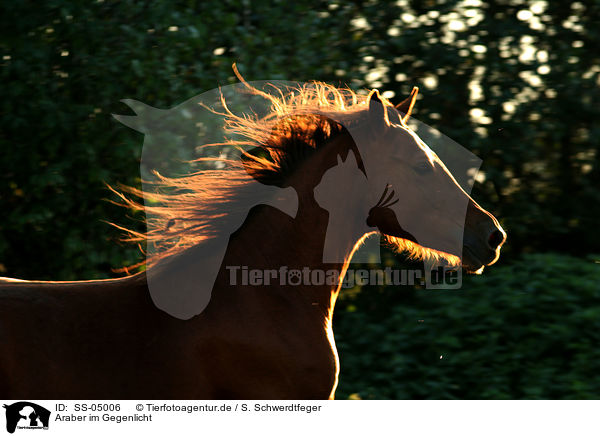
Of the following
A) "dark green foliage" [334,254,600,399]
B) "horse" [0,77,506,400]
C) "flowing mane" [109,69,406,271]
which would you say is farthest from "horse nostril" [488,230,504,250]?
"dark green foliage" [334,254,600,399]

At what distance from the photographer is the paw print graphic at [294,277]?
8.64 feet

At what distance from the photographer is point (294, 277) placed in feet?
→ 8.68

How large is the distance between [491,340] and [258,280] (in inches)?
116

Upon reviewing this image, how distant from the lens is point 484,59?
597 cm

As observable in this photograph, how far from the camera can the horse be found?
92.4 inches

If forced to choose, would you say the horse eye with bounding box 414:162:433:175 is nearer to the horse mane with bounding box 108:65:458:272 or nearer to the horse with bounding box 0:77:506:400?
the horse with bounding box 0:77:506:400

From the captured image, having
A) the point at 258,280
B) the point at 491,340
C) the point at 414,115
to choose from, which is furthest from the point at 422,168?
the point at 414,115

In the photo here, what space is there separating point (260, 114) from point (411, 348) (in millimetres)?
2351

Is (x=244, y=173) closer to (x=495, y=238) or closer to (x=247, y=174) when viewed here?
(x=247, y=174)

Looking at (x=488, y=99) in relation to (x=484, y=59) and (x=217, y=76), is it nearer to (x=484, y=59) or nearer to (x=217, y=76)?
(x=484, y=59)
